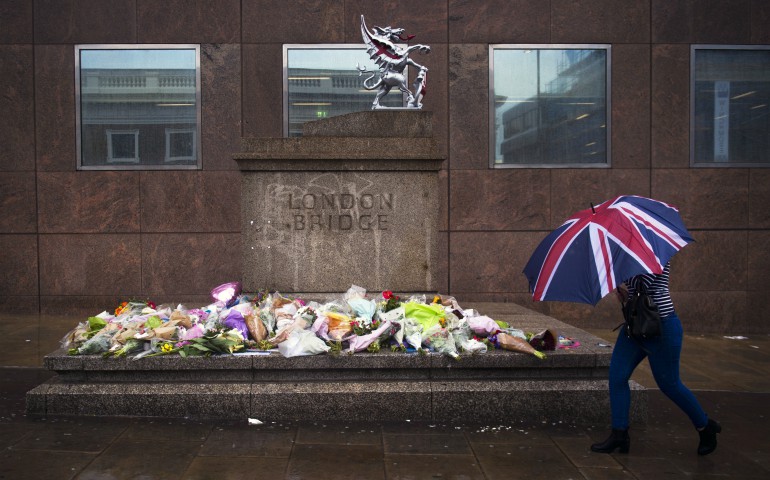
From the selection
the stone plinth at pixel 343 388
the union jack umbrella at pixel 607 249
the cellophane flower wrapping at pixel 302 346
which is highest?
the union jack umbrella at pixel 607 249

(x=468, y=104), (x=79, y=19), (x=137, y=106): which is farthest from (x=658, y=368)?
(x=79, y=19)

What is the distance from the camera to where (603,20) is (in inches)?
452

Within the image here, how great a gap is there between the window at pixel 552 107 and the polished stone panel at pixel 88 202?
594cm

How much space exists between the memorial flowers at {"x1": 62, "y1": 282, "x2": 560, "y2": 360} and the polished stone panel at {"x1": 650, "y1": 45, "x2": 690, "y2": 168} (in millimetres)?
6278

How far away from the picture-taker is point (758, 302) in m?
11.5

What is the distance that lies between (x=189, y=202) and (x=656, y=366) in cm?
834

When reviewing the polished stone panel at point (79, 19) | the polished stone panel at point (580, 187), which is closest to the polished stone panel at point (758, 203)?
the polished stone panel at point (580, 187)

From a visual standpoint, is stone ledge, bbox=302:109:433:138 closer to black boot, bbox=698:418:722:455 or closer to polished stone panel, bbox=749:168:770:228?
black boot, bbox=698:418:722:455

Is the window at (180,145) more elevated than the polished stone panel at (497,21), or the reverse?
the polished stone panel at (497,21)

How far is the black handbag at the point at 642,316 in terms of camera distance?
4668mm

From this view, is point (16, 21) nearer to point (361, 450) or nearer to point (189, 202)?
point (189, 202)

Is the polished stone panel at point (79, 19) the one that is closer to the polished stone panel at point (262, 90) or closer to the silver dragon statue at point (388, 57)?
the polished stone panel at point (262, 90)

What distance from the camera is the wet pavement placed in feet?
15.5

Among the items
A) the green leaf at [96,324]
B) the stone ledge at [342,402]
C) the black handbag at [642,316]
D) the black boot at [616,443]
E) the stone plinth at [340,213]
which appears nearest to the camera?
the black handbag at [642,316]
